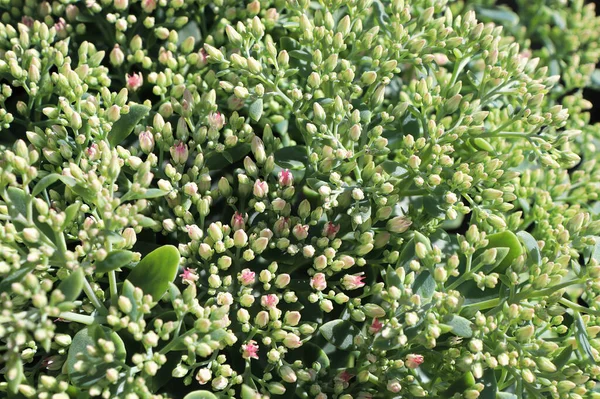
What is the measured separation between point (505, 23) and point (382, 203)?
84 cm

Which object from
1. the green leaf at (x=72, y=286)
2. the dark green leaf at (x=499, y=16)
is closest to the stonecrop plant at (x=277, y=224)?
the green leaf at (x=72, y=286)

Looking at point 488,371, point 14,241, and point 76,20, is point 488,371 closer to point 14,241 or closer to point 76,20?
point 14,241

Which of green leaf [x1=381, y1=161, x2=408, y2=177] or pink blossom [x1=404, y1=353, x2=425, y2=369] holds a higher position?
green leaf [x1=381, y1=161, x2=408, y2=177]

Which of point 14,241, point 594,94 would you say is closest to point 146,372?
point 14,241

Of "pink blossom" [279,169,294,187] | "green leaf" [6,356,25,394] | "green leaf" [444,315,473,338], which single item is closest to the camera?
"green leaf" [6,356,25,394]

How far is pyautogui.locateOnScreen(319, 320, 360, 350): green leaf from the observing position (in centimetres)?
95

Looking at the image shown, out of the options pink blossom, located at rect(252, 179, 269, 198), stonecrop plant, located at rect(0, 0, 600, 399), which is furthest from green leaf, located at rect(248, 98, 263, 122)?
pink blossom, located at rect(252, 179, 269, 198)

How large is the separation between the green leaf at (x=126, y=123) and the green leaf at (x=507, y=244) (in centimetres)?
59

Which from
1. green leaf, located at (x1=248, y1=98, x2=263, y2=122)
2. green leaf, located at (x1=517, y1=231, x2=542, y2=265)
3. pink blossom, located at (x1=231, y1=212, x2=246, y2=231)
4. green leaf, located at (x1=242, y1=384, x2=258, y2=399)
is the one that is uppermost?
green leaf, located at (x1=248, y1=98, x2=263, y2=122)

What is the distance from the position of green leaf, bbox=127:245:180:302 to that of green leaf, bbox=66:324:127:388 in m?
0.08

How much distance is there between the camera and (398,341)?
2.85 ft

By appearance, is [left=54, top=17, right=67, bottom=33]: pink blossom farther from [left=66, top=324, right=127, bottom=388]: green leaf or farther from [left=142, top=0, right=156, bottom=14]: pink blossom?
[left=66, top=324, right=127, bottom=388]: green leaf

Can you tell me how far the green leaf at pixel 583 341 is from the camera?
935 millimetres

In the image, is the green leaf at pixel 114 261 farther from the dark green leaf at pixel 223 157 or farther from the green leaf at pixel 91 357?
the dark green leaf at pixel 223 157
